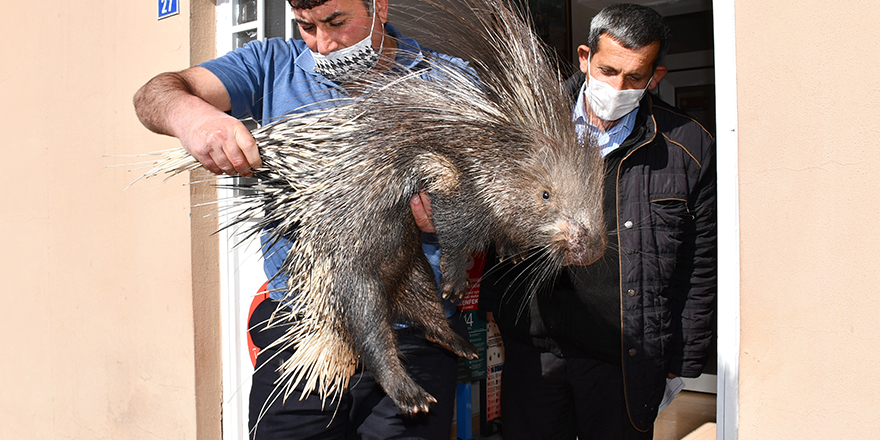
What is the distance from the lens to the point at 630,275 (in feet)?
4.55

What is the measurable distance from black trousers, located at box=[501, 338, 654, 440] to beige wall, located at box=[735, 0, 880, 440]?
307 mm

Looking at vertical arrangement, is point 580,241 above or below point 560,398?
above

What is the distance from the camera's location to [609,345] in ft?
4.69

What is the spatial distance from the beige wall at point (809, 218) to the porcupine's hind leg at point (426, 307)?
0.62 metres

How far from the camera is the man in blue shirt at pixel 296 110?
0.90 meters

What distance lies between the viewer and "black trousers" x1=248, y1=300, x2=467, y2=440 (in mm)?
1201

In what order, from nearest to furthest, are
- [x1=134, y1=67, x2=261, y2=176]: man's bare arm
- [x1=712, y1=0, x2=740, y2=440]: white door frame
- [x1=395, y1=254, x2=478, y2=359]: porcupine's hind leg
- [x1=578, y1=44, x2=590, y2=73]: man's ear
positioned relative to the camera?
[x1=134, y1=67, x2=261, y2=176]: man's bare arm
[x1=395, y1=254, x2=478, y2=359]: porcupine's hind leg
[x1=712, y1=0, x2=740, y2=440]: white door frame
[x1=578, y1=44, x2=590, y2=73]: man's ear

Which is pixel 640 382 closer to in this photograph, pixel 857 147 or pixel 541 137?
pixel 857 147

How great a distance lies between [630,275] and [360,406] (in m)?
0.71

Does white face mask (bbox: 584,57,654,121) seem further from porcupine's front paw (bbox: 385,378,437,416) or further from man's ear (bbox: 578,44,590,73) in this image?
porcupine's front paw (bbox: 385,378,437,416)

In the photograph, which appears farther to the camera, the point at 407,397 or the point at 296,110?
the point at 296,110

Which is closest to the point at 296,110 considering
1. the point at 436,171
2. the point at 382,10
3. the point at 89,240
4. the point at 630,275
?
the point at 382,10

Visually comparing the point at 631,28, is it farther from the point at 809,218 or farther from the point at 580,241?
the point at 580,241

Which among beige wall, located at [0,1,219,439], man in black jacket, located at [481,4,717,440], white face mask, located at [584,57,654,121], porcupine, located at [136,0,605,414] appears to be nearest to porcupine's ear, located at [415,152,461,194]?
porcupine, located at [136,0,605,414]
